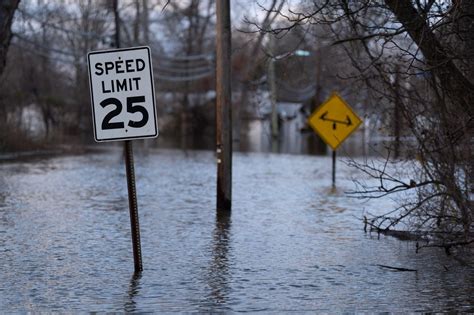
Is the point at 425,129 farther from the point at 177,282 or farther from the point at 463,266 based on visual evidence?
the point at 177,282

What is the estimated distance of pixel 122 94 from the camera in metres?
9.50

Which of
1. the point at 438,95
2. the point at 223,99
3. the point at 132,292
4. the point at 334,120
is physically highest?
the point at 223,99

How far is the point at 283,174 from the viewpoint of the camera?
2647cm

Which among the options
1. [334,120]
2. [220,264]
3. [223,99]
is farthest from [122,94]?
[334,120]

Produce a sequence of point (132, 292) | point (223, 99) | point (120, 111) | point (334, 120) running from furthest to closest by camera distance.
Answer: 1. point (334, 120)
2. point (223, 99)
3. point (120, 111)
4. point (132, 292)

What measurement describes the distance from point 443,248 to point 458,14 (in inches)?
130

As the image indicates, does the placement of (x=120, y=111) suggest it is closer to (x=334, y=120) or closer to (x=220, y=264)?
(x=220, y=264)

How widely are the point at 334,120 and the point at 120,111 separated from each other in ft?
41.8

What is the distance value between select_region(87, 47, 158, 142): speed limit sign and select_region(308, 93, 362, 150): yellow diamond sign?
12383mm

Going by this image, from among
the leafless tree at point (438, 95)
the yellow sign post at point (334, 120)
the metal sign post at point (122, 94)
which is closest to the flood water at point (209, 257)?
the leafless tree at point (438, 95)

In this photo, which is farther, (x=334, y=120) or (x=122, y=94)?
(x=334, y=120)

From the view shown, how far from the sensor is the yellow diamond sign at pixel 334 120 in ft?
70.7

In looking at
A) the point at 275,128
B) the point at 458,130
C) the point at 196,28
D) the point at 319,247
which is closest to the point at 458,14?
the point at 458,130

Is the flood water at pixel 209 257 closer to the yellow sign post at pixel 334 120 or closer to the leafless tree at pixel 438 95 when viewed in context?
the leafless tree at pixel 438 95
